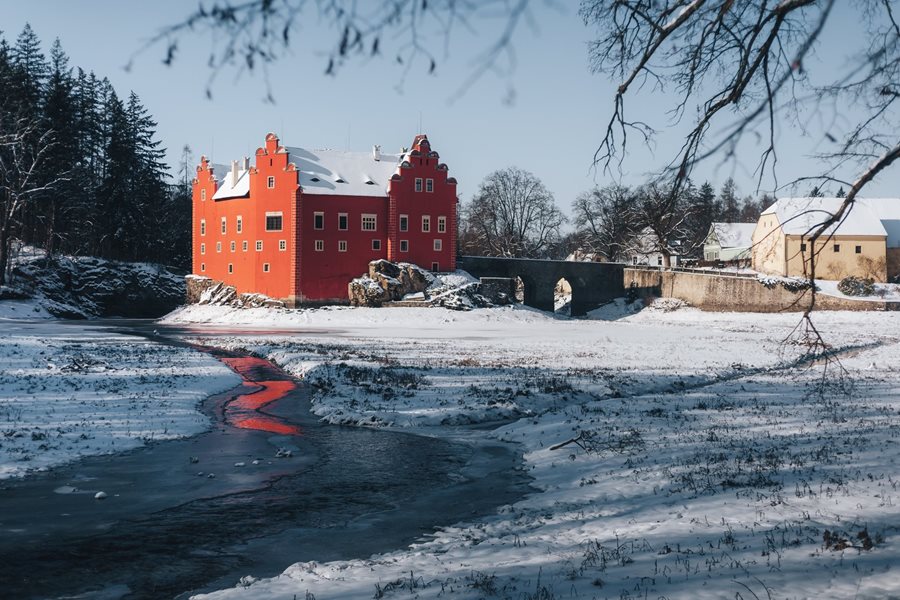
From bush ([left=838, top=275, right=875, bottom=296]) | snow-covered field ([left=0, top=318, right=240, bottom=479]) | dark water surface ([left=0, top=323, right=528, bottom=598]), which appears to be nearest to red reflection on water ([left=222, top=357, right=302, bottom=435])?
dark water surface ([left=0, top=323, right=528, bottom=598])

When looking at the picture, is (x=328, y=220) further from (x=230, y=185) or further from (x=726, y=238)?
(x=726, y=238)

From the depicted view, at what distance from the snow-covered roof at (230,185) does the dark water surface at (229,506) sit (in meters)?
61.3

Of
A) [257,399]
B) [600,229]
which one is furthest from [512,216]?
[257,399]

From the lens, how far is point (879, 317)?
6025 centimetres

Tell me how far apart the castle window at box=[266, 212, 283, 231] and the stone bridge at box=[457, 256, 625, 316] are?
62.1 ft

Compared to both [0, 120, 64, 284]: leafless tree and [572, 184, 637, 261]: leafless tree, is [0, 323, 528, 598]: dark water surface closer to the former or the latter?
[0, 120, 64, 284]: leafless tree

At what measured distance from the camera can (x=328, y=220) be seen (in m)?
71.6

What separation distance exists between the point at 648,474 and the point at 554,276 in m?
70.8

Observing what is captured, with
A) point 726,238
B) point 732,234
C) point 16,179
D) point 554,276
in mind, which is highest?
point 16,179

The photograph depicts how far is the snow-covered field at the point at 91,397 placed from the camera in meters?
15.6

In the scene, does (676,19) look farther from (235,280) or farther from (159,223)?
(159,223)

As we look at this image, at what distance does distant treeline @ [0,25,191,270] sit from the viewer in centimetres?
7362

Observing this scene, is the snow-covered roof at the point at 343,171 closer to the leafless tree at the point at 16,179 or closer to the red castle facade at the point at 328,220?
the red castle facade at the point at 328,220

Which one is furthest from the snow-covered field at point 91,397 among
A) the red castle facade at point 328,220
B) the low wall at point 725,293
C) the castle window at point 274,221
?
the low wall at point 725,293
